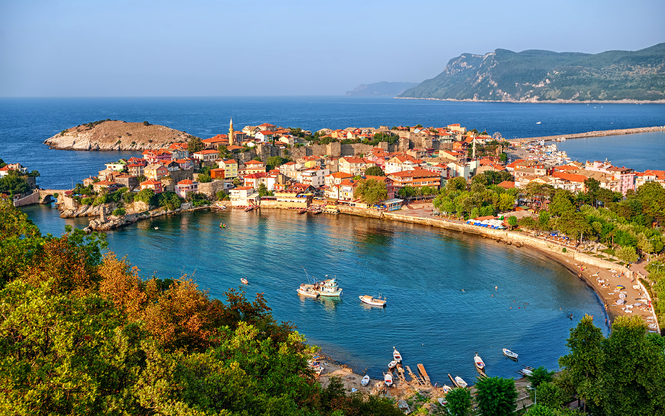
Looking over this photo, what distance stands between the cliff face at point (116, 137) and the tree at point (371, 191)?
37.5m

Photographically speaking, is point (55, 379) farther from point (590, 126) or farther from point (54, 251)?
point (590, 126)

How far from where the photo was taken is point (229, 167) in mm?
43094

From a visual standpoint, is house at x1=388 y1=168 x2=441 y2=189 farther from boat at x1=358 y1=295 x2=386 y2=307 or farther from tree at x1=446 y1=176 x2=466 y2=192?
boat at x1=358 y1=295 x2=386 y2=307

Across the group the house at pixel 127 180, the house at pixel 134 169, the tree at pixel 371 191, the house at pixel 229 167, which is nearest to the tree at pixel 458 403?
the tree at pixel 371 191

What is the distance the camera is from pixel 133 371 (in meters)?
7.05

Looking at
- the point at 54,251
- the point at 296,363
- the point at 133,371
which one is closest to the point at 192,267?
the point at 54,251

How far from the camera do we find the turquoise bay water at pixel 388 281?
17391 millimetres

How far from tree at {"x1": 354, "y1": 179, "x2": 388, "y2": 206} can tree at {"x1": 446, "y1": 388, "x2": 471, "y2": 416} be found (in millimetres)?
24440

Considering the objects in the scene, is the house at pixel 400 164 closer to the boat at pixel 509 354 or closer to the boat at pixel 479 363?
the boat at pixel 509 354

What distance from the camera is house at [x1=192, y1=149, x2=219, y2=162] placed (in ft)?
148

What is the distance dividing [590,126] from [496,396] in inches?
3973

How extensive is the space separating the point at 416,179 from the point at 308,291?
2161 cm

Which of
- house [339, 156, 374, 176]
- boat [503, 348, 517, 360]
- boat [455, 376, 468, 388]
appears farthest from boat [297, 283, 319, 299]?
house [339, 156, 374, 176]

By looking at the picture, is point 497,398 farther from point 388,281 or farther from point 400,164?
point 400,164
